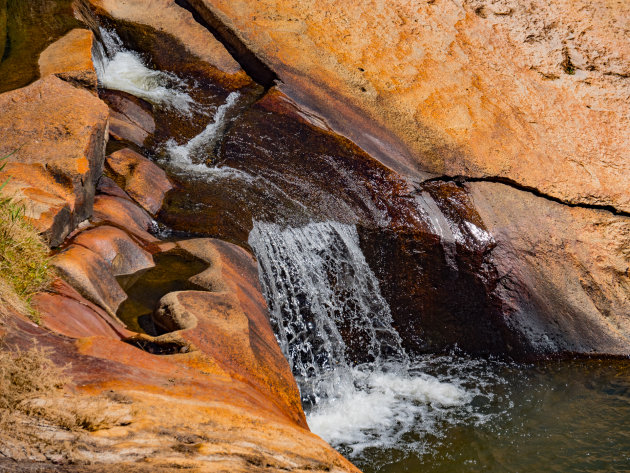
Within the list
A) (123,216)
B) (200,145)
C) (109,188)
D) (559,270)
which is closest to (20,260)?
(123,216)

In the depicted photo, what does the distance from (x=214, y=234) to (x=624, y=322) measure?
12.9ft

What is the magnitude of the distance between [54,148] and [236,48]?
3.26 m

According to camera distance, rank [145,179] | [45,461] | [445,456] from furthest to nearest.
A: [145,179]
[445,456]
[45,461]

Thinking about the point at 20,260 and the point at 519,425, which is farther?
the point at 519,425

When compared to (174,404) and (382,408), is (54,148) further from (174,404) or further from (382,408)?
(382,408)

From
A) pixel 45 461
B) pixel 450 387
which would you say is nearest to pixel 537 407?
pixel 450 387

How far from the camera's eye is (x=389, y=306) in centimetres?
558

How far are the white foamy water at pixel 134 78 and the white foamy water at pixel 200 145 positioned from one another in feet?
1.34

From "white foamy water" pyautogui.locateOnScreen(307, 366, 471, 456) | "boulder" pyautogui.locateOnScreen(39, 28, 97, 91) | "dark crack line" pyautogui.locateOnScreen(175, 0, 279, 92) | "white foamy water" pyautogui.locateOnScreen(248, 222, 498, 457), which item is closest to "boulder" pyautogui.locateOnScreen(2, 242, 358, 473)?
"white foamy water" pyautogui.locateOnScreen(307, 366, 471, 456)

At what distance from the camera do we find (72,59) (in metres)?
5.77

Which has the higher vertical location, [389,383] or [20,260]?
[20,260]

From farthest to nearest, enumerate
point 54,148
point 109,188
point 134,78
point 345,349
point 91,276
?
point 134,78, point 345,349, point 109,188, point 54,148, point 91,276

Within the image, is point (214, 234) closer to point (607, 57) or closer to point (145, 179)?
point (145, 179)

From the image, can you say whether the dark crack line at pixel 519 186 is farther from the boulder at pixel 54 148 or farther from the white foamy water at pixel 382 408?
the boulder at pixel 54 148
